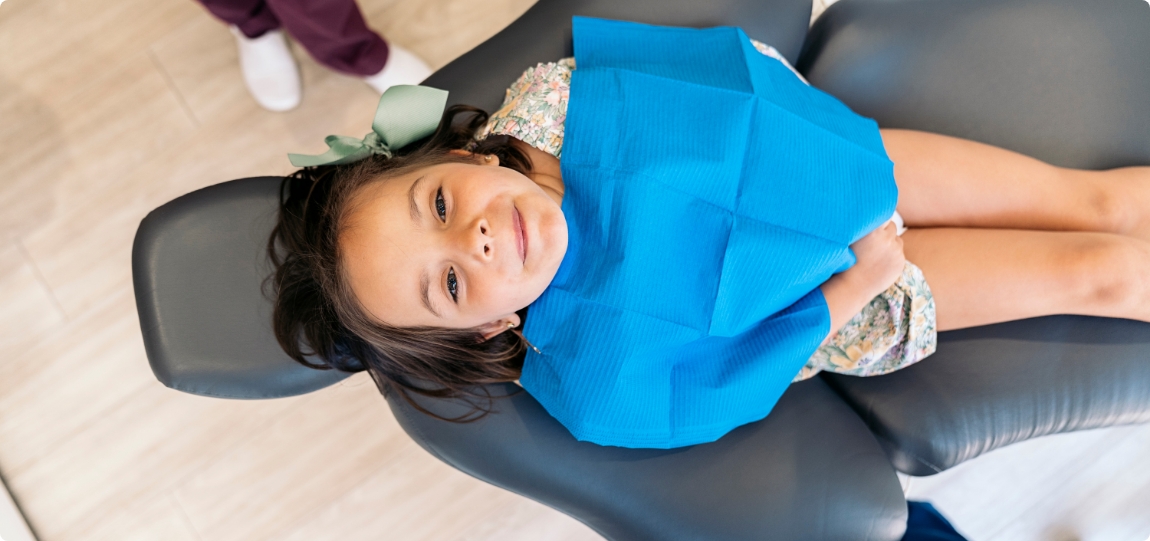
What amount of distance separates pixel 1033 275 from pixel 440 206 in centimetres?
84

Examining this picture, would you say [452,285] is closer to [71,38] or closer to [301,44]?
[301,44]

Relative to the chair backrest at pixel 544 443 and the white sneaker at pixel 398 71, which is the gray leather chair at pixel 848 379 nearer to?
the chair backrest at pixel 544 443

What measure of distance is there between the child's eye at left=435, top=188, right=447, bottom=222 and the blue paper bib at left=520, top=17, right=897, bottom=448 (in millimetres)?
180

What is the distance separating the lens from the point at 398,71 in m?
1.41

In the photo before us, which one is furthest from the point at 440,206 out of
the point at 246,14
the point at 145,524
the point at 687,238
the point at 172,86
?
the point at 145,524

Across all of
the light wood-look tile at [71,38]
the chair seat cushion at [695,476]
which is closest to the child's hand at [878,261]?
the chair seat cushion at [695,476]

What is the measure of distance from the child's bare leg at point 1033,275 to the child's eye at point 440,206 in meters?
0.72

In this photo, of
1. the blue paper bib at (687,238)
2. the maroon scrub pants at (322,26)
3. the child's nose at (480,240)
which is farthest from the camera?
the maroon scrub pants at (322,26)

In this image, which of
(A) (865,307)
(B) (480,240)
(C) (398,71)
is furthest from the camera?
(C) (398,71)

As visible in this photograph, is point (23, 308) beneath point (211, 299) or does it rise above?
beneath

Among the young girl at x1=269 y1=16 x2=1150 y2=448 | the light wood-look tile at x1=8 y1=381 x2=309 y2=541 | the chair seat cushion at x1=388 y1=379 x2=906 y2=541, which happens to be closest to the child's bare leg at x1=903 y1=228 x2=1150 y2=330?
the young girl at x1=269 y1=16 x2=1150 y2=448

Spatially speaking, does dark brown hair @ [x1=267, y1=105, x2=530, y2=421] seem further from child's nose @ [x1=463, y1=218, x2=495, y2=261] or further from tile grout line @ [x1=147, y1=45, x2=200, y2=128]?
tile grout line @ [x1=147, y1=45, x2=200, y2=128]

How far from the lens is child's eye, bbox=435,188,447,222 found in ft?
2.84

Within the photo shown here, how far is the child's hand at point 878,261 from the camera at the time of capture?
37.9 inches
